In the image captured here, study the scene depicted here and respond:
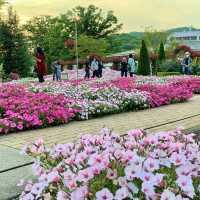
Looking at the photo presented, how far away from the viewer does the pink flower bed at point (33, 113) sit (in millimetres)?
8719

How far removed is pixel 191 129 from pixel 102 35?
76.0 meters

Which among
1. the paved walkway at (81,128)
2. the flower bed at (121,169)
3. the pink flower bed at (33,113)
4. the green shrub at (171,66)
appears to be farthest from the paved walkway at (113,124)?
the green shrub at (171,66)

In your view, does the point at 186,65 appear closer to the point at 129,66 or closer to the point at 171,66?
the point at 129,66

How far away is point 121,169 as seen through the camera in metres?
3.13

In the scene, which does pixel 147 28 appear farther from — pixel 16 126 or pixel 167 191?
pixel 167 191

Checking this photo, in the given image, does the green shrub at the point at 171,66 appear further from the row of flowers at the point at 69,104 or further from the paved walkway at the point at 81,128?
the paved walkway at the point at 81,128

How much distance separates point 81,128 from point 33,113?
1088mm

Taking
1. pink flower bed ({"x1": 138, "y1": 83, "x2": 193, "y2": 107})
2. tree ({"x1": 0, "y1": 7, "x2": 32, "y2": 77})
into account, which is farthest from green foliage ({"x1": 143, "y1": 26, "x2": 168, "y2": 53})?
pink flower bed ({"x1": 138, "y1": 83, "x2": 193, "y2": 107})

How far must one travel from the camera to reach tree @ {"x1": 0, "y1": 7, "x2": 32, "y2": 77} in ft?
125

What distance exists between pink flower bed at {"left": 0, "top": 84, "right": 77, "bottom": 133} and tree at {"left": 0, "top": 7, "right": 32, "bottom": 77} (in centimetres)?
2776

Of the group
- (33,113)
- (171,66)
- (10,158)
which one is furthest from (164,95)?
(171,66)

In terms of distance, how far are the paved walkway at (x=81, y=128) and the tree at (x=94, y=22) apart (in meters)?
71.1

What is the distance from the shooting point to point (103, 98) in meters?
12.2

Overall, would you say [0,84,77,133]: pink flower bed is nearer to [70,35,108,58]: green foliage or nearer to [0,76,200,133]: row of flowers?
[0,76,200,133]: row of flowers
